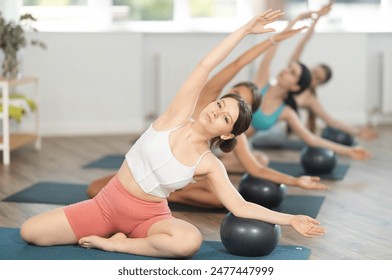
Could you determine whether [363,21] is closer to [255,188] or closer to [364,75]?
[364,75]

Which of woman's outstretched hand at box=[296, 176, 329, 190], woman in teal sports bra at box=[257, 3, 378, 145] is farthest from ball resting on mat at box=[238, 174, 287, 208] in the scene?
woman in teal sports bra at box=[257, 3, 378, 145]

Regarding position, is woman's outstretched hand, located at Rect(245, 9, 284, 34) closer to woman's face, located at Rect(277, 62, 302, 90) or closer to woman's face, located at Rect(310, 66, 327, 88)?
woman's face, located at Rect(277, 62, 302, 90)

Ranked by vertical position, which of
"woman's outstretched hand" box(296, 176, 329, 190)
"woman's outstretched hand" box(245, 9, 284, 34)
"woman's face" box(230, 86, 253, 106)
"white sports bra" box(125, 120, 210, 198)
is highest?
"woman's outstretched hand" box(245, 9, 284, 34)

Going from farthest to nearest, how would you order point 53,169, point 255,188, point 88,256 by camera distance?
point 53,169
point 255,188
point 88,256

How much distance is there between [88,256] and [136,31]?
14.8 ft

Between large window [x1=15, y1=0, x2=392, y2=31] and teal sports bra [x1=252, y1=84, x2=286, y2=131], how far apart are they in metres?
2.60

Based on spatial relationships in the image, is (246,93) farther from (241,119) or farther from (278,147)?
(278,147)

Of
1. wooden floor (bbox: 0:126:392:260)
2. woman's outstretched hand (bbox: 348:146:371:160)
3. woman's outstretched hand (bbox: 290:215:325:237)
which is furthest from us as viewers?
woman's outstretched hand (bbox: 348:146:371:160)

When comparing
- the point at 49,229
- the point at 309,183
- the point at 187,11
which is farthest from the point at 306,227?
the point at 187,11

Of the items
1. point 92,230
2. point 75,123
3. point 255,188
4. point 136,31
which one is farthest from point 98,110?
point 92,230

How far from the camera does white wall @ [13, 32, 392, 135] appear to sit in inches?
284

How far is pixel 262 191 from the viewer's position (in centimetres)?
423

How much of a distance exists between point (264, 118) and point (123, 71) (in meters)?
2.42
